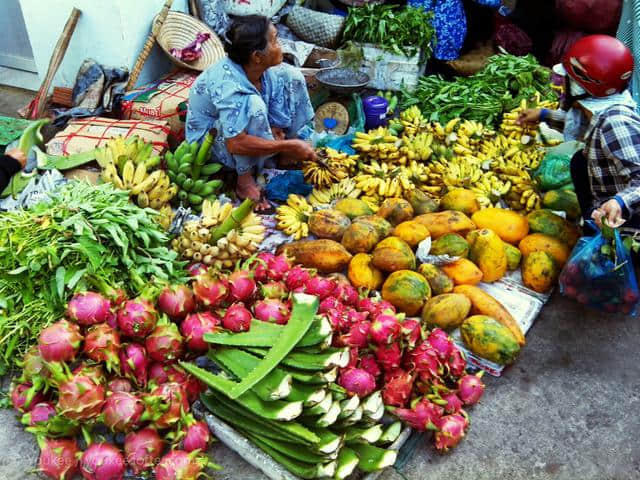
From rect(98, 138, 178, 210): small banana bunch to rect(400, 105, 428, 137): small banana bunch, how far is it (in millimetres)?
1951

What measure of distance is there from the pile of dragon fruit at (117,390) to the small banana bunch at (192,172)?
3.67 feet

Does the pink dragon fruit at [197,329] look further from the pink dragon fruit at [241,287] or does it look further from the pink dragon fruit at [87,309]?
Answer: the pink dragon fruit at [87,309]

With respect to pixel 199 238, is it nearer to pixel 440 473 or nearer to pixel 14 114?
pixel 440 473

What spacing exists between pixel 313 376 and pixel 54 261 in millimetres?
1263

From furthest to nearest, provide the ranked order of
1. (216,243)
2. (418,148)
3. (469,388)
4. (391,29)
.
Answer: (391,29) → (418,148) → (216,243) → (469,388)

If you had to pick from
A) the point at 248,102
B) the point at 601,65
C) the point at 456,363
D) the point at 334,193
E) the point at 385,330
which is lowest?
the point at 334,193

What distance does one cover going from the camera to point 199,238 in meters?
2.98

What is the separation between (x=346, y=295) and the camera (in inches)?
101

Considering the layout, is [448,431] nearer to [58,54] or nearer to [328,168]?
[328,168]

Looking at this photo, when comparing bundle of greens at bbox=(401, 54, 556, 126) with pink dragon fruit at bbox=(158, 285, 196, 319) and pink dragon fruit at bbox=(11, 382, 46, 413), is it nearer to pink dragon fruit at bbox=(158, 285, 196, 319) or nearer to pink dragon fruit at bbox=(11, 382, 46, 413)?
pink dragon fruit at bbox=(158, 285, 196, 319)

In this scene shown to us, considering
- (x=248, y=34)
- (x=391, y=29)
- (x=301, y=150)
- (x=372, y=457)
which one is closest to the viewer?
(x=372, y=457)

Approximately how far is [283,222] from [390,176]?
87cm

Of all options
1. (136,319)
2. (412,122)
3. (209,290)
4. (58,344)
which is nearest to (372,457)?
(209,290)

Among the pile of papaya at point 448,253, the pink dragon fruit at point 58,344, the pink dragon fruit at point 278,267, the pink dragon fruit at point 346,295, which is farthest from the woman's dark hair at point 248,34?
the pink dragon fruit at point 58,344
